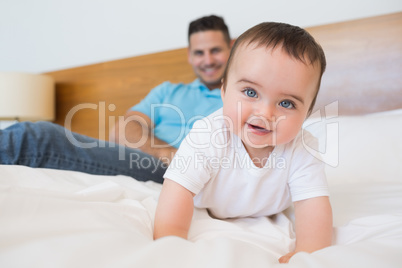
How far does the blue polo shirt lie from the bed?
0.18 m

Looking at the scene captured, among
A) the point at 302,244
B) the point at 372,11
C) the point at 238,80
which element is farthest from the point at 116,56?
the point at 302,244

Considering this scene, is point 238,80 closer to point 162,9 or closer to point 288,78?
point 288,78

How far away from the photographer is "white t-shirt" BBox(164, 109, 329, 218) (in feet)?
2.26

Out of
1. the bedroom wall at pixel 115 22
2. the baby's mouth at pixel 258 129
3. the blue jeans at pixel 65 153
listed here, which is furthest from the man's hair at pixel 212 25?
the baby's mouth at pixel 258 129

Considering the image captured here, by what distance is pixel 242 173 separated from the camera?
2.33 feet

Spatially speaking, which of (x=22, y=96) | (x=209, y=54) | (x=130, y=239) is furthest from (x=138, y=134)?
(x=130, y=239)

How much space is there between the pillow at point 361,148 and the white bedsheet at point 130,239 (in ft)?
1.31

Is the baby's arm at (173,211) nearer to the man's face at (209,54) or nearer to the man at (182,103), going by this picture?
the man at (182,103)

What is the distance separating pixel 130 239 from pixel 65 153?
1.98ft

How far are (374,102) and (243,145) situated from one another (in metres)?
1.02

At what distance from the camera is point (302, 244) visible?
61cm

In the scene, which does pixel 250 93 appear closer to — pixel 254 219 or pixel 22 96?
pixel 254 219
